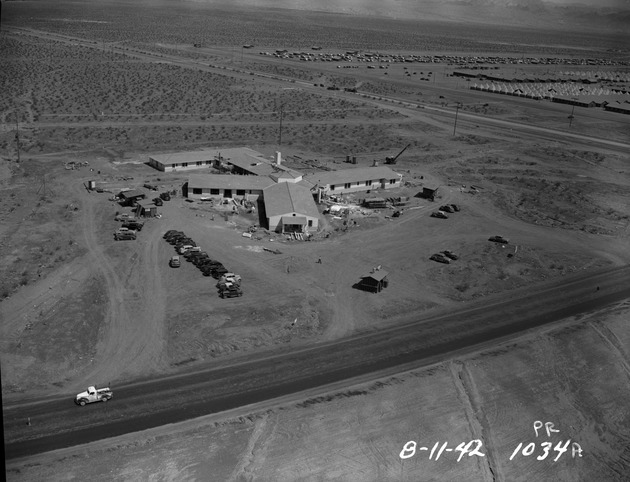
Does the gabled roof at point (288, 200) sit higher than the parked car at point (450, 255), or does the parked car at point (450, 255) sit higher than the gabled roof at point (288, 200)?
the gabled roof at point (288, 200)

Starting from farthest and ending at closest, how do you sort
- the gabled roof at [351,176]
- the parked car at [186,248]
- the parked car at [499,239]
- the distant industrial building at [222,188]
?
the gabled roof at [351,176] → the distant industrial building at [222,188] → the parked car at [499,239] → the parked car at [186,248]

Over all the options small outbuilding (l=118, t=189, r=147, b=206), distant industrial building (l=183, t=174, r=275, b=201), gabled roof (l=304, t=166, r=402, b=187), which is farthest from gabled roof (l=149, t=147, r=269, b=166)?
small outbuilding (l=118, t=189, r=147, b=206)

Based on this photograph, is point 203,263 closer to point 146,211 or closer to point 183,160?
point 146,211

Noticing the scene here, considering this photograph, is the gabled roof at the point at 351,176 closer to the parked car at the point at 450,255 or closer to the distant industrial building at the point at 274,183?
the distant industrial building at the point at 274,183

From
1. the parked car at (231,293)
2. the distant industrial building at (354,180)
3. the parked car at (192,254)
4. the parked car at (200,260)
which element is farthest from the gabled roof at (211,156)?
the parked car at (231,293)

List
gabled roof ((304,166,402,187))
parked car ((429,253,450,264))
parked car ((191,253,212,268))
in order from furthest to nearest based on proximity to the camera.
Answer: gabled roof ((304,166,402,187)), parked car ((429,253,450,264)), parked car ((191,253,212,268))

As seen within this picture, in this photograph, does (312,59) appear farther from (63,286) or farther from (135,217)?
(63,286)

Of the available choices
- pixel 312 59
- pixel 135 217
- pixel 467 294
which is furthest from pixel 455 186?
pixel 312 59

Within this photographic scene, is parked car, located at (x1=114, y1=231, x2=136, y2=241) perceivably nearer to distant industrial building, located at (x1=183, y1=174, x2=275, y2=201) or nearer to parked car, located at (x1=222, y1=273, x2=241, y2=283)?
parked car, located at (x1=222, y1=273, x2=241, y2=283)
